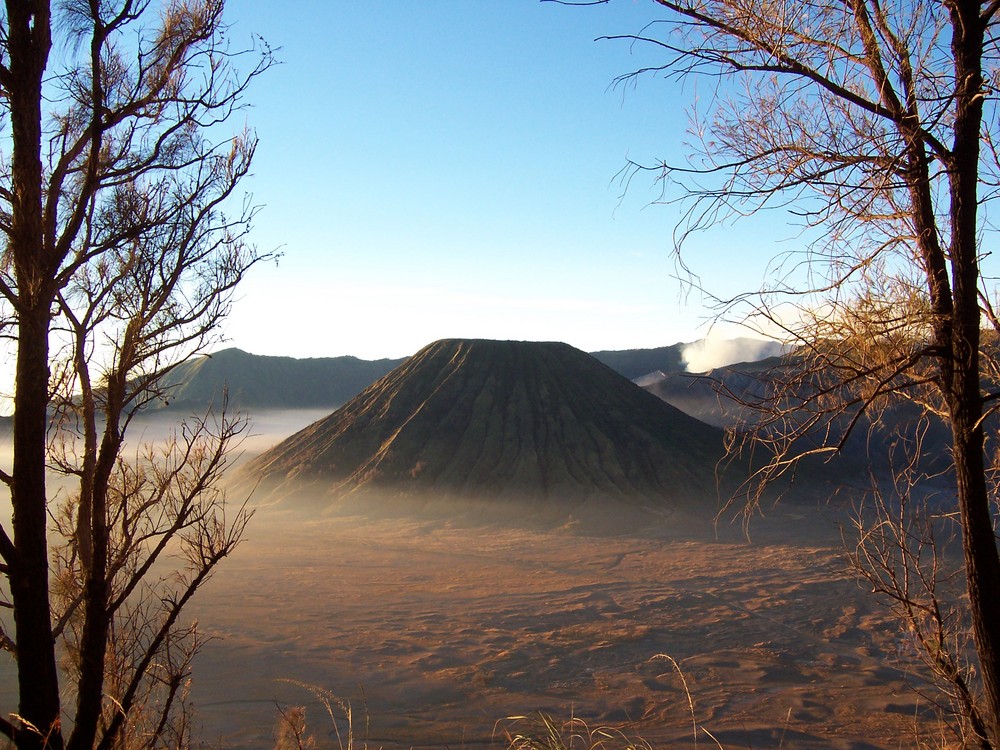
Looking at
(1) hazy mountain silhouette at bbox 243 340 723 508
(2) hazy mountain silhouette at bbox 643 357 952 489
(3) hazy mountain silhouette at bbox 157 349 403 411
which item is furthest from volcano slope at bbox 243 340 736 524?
(3) hazy mountain silhouette at bbox 157 349 403 411

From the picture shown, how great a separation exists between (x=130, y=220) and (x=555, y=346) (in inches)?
1540

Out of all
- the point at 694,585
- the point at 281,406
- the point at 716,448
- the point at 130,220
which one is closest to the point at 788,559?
the point at 694,585

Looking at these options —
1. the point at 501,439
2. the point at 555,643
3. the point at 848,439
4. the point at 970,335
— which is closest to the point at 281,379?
the point at 501,439

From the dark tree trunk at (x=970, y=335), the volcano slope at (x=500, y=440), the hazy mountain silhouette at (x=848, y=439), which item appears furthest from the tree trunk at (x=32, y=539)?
the volcano slope at (x=500, y=440)

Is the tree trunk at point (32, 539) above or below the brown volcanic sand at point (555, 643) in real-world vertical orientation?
above

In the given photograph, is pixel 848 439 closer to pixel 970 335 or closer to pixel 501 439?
pixel 501 439

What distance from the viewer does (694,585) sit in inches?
734

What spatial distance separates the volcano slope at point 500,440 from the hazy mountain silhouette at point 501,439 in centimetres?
7

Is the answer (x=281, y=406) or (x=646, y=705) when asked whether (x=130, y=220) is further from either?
(x=281, y=406)

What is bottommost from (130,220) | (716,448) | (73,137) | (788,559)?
(788,559)

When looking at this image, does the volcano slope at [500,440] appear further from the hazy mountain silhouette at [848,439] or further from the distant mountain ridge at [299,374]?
the distant mountain ridge at [299,374]

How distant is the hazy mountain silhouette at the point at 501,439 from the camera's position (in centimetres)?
3306

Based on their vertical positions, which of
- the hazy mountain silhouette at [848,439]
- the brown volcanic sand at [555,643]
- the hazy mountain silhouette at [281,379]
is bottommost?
the brown volcanic sand at [555,643]

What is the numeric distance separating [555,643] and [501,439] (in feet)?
73.4
